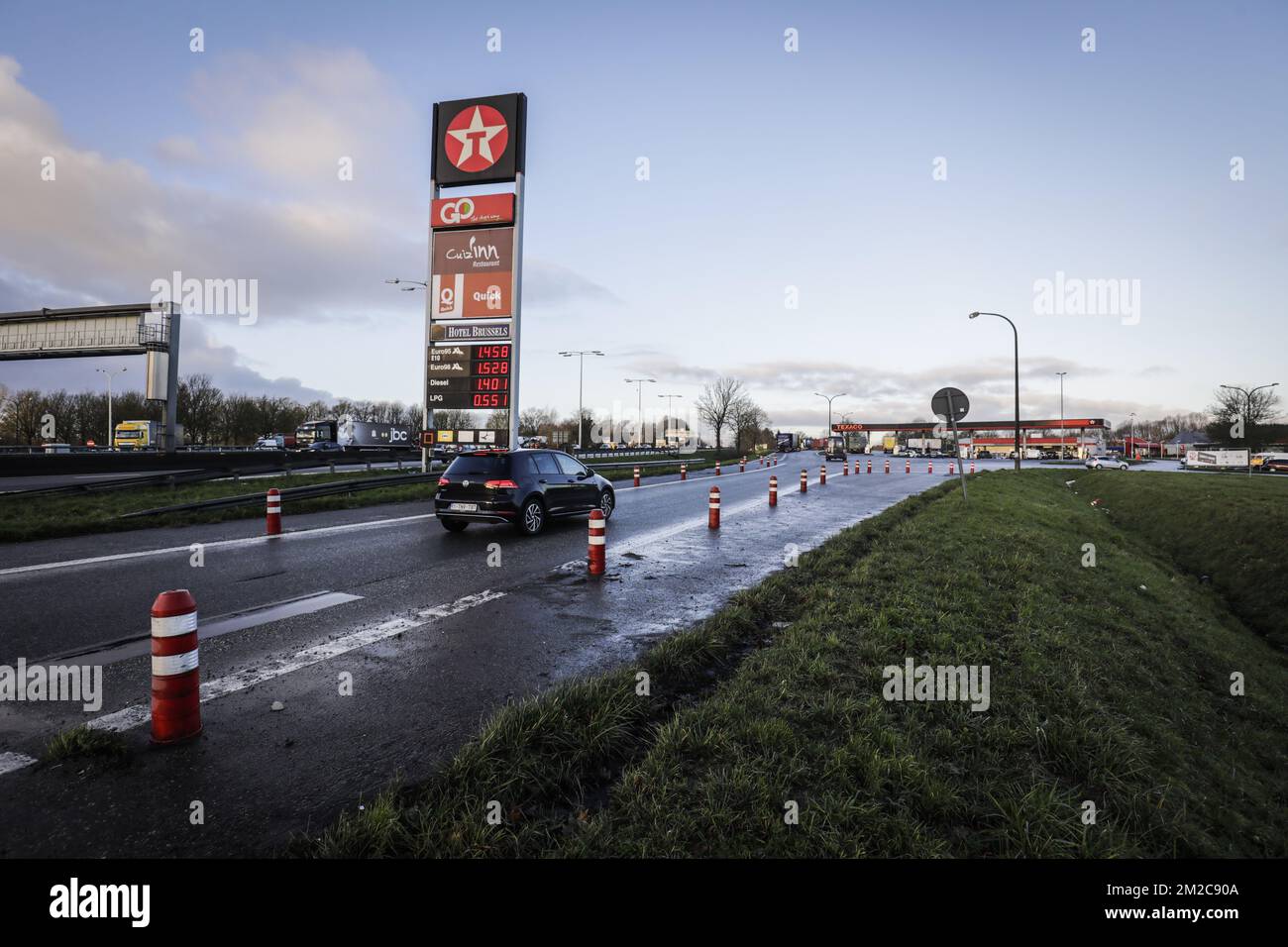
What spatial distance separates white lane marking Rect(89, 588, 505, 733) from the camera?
3.55 metres

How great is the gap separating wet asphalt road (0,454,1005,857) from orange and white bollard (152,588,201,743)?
6.2 inches

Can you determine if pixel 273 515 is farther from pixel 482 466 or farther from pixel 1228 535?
pixel 1228 535

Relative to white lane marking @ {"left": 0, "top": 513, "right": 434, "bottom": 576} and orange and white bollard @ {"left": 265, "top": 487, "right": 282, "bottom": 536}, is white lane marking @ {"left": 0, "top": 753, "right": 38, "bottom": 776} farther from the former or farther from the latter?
orange and white bollard @ {"left": 265, "top": 487, "right": 282, "bottom": 536}

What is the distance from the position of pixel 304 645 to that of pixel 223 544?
594cm

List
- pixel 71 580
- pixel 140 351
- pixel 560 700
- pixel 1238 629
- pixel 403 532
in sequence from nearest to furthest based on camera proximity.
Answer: pixel 560 700 < pixel 71 580 < pixel 1238 629 < pixel 403 532 < pixel 140 351

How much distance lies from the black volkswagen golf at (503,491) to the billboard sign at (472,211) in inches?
525

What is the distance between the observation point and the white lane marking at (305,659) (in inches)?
140

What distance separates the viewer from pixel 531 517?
1111 centimetres

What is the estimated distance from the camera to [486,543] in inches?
389

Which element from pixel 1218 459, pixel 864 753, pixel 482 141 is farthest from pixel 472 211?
pixel 1218 459

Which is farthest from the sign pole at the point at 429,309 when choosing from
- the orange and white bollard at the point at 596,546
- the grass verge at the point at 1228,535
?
the grass verge at the point at 1228,535
